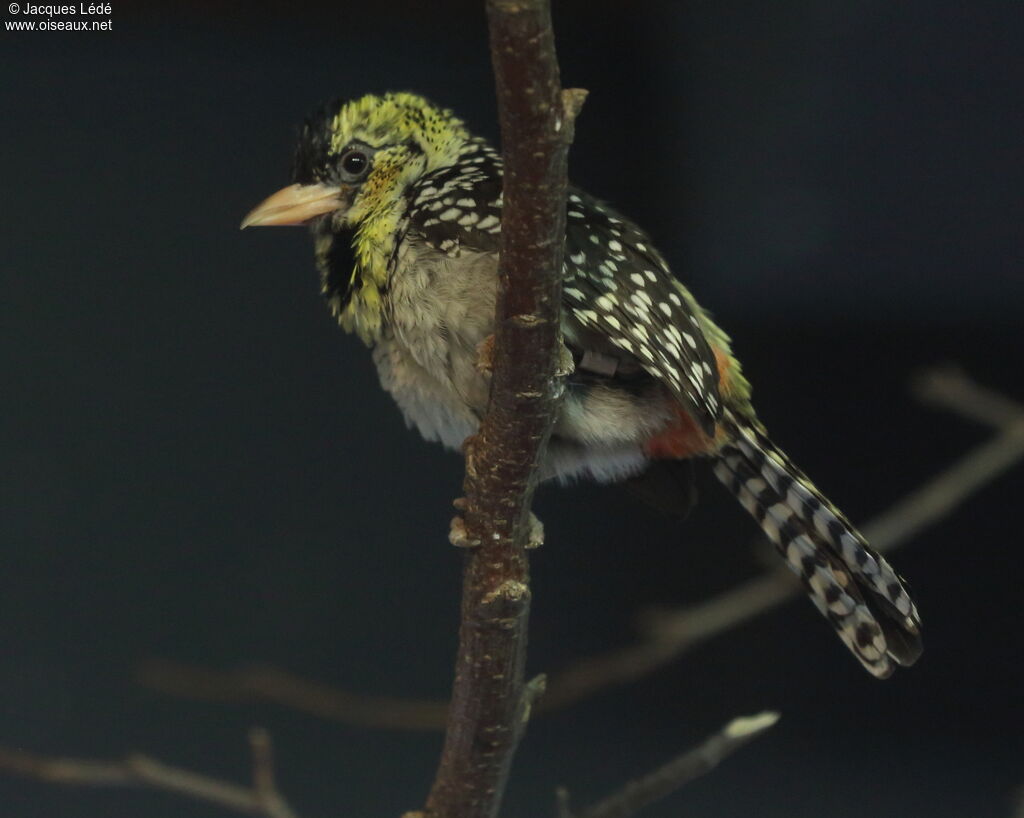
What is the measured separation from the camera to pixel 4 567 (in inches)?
84.8

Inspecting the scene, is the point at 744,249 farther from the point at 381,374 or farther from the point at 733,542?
the point at 381,374

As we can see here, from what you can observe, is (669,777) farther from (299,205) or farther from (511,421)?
(299,205)

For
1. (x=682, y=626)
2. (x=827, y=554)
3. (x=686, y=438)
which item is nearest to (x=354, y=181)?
(x=686, y=438)

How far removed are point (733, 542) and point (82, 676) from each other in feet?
4.08

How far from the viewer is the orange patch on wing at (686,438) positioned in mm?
1562

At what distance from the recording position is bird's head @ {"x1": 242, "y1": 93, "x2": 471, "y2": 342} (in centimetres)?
154

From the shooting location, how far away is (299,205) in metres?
1.58

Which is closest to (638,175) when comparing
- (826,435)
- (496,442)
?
(826,435)

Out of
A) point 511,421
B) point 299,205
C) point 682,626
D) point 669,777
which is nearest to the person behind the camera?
point 511,421

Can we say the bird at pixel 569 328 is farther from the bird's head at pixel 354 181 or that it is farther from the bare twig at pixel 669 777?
the bare twig at pixel 669 777

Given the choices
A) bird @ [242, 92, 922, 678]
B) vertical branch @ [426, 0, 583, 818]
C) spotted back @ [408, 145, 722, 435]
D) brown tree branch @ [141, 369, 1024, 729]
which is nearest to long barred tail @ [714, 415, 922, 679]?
bird @ [242, 92, 922, 678]

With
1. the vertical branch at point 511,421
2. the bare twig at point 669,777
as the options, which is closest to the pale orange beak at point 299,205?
the vertical branch at point 511,421

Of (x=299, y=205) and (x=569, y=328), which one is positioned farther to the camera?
(x=299, y=205)

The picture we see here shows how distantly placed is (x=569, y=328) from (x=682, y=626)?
803 mm
